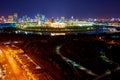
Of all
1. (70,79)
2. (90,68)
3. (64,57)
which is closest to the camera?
(70,79)

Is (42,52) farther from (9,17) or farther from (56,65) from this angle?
(9,17)

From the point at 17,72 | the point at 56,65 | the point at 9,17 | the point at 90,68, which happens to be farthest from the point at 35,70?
the point at 9,17

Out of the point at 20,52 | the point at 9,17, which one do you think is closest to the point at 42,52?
the point at 20,52

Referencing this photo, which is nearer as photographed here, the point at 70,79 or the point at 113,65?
the point at 70,79

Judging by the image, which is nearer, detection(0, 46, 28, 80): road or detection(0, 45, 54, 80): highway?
detection(0, 46, 28, 80): road

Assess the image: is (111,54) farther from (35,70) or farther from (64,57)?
(35,70)

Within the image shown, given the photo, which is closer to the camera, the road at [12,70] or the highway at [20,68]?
the road at [12,70]

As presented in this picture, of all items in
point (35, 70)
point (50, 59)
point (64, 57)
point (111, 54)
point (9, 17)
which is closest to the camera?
point (35, 70)

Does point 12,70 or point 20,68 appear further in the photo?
point 20,68

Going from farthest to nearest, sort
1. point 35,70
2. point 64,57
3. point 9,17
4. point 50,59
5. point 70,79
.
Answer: point 9,17 → point 64,57 → point 50,59 → point 35,70 → point 70,79
